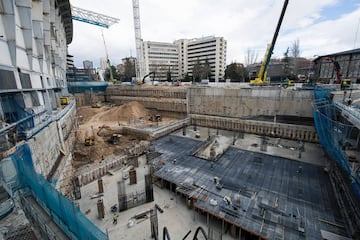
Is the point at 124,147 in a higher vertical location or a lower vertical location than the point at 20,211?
lower

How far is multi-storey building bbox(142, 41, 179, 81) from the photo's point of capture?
3339 inches

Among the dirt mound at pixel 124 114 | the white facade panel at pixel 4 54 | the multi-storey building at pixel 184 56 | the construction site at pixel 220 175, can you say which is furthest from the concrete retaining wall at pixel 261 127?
the multi-storey building at pixel 184 56

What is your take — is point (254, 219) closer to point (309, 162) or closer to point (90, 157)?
point (309, 162)

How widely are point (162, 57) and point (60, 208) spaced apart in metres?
91.6

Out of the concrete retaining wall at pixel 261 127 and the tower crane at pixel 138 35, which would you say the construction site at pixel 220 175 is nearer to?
the concrete retaining wall at pixel 261 127

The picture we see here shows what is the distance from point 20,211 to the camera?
570 cm

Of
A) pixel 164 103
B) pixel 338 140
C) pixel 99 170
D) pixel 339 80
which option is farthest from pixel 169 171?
pixel 339 80

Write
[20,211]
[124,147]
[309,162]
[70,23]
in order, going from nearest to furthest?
[20,211], [309,162], [124,147], [70,23]

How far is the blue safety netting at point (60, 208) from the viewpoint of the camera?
4.36m

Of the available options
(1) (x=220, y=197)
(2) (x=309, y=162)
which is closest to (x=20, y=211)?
(1) (x=220, y=197)

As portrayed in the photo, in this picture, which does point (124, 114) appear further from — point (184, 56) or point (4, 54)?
point (184, 56)

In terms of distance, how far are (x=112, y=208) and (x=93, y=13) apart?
56030 mm

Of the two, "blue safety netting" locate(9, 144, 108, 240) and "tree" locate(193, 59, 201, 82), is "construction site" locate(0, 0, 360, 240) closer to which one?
"blue safety netting" locate(9, 144, 108, 240)

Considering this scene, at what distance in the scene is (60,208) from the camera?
15.7 ft
